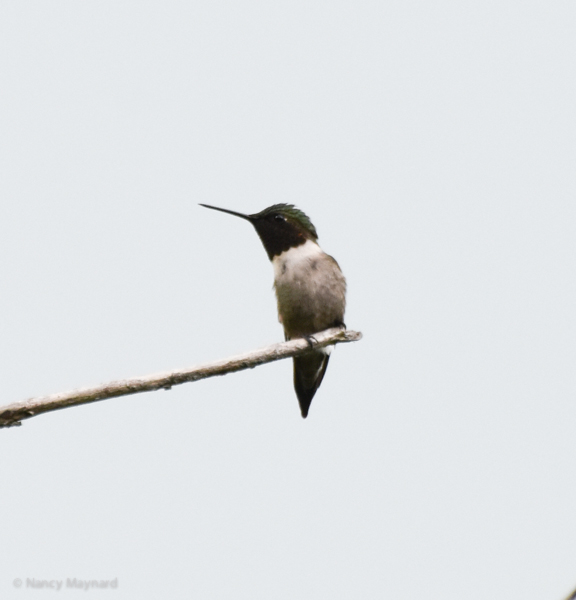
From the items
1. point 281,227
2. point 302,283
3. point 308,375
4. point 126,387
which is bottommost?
point 308,375

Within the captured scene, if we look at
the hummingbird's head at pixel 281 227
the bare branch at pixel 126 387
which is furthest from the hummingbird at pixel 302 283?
the bare branch at pixel 126 387

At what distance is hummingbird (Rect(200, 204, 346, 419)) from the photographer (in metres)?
6.70

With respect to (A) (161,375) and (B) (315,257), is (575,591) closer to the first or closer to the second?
(A) (161,375)

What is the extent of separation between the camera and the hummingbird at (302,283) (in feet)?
22.0

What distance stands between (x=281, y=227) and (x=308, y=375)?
1.60 meters

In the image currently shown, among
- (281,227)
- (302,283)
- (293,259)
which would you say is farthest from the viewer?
(281,227)

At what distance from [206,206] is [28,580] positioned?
417cm

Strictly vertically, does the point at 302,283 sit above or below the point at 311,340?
above

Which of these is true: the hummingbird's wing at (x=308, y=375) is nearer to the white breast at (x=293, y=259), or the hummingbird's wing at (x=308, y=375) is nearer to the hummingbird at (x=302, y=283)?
the hummingbird at (x=302, y=283)

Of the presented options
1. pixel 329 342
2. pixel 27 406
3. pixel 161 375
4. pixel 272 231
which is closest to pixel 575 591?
pixel 161 375

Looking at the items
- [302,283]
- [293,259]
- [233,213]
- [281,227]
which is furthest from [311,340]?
[233,213]

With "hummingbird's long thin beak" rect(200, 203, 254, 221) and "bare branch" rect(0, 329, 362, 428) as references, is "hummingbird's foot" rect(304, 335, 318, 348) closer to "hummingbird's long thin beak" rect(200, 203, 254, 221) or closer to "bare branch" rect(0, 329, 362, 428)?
"bare branch" rect(0, 329, 362, 428)

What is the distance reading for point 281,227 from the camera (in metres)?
7.17

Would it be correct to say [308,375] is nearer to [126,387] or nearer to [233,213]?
[233,213]
